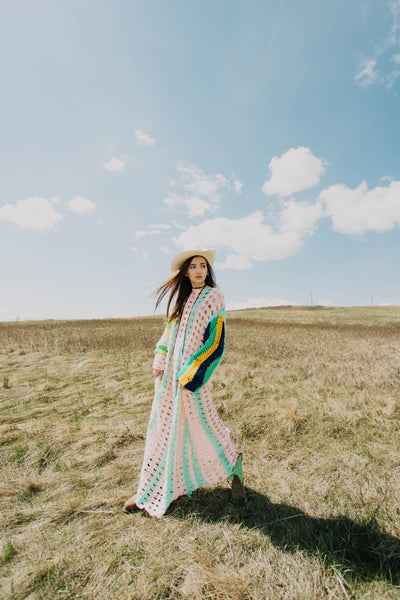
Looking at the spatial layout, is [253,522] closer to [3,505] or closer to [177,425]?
[177,425]

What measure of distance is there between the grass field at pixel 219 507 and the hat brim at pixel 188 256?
2229mm

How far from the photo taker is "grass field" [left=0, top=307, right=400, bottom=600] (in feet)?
6.22

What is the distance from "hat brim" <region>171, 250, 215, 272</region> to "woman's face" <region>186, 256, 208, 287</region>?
0.04 metres

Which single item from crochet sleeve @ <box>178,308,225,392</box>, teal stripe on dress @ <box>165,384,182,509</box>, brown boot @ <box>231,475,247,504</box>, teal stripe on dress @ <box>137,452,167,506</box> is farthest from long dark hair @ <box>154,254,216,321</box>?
brown boot @ <box>231,475,247,504</box>

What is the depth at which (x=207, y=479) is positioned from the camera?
254 cm

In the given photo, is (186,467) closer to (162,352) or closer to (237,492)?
(237,492)

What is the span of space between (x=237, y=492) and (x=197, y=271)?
2093 mm

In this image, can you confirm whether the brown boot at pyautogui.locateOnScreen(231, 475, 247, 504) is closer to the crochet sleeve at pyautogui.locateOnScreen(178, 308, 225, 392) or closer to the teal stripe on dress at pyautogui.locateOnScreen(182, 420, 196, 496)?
the teal stripe on dress at pyautogui.locateOnScreen(182, 420, 196, 496)

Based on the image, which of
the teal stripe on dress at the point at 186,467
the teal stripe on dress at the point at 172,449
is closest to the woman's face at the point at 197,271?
the teal stripe on dress at the point at 172,449

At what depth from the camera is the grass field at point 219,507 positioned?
1.89 m

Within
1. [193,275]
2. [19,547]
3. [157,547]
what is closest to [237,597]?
[157,547]

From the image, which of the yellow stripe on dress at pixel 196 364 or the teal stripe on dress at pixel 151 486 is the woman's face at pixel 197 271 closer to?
the yellow stripe on dress at pixel 196 364

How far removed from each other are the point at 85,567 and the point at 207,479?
1.06m

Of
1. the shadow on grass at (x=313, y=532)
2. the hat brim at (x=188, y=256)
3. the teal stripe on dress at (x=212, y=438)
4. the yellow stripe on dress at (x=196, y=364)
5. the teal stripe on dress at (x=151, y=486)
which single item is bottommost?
the shadow on grass at (x=313, y=532)
